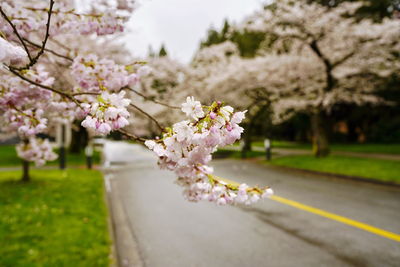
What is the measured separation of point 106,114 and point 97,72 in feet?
4.10

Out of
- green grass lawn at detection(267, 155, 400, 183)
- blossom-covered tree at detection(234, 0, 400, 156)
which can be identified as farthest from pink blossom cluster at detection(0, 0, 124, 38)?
blossom-covered tree at detection(234, 0, 400, 156)

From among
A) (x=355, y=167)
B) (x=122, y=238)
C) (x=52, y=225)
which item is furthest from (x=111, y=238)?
(x=355, y=167)

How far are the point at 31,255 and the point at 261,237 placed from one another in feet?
11.9

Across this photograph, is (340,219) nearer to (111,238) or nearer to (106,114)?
(111,238)

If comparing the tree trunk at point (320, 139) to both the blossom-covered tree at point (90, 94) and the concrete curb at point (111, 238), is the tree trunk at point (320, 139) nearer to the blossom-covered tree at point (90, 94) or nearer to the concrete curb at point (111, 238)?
the concrete curb at point (111, 238)

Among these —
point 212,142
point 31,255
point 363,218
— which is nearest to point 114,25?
point 212,142

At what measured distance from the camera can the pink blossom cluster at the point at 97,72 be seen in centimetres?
264

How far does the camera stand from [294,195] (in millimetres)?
7992

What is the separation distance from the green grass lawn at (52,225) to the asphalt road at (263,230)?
474mm

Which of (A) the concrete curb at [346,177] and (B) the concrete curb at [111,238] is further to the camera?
(A) the concrete curb at [346,177]

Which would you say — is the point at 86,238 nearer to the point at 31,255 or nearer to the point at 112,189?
the point at 31,255

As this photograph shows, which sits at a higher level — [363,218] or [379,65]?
[379,65]

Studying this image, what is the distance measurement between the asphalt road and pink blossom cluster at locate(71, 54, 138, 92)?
2.71 metres

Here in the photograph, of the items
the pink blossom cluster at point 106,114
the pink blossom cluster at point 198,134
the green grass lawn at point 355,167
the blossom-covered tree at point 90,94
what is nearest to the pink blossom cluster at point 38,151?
the blossom-covered tree at point 90,94
